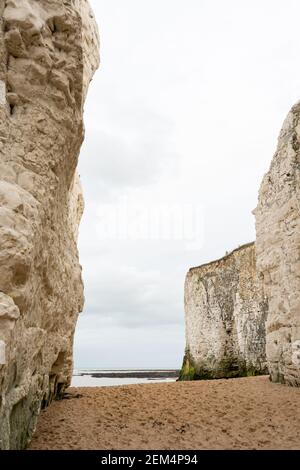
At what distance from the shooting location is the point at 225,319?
51.9 feet

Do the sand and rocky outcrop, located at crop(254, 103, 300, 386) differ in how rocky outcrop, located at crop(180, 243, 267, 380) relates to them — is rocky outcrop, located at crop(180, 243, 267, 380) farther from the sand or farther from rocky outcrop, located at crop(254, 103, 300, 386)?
the sand

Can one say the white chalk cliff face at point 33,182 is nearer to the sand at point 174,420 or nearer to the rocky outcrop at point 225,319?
the sand at point 174,420

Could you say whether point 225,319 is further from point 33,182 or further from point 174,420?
point 33,182

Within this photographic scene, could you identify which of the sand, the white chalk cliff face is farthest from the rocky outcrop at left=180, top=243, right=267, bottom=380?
the white chalk cliff face

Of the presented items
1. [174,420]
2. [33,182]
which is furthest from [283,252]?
[33,182]

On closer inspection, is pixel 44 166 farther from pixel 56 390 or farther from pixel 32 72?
pixel 56 390

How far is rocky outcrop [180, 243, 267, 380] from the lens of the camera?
14102 mm

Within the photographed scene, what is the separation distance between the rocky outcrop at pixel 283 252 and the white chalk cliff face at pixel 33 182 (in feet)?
12.2

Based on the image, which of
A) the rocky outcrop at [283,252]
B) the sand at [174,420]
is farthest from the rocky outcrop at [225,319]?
the sand at [174,420]

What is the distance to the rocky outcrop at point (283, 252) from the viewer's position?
672 centimetres

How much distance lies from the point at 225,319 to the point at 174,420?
11162 mm

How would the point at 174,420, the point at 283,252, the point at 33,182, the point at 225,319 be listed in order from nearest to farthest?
1. the point at 33,182
2. the point at 174,420
3. the point at 283,252
4. the point at 225,319

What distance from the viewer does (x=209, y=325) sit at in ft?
53.8
